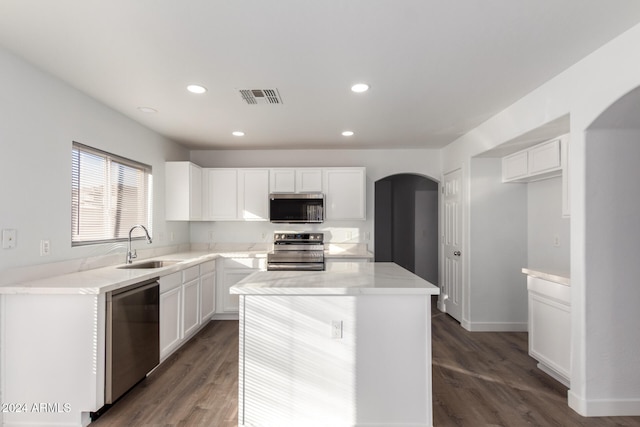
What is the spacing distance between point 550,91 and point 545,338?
202 centimetres

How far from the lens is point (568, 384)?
2.68m

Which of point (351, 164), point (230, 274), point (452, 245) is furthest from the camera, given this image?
point (351, 164)

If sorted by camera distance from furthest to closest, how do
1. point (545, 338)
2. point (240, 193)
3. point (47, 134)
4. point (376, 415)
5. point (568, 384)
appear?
1. point (240, 193)
2. point (545, 338)
3. point (568, 384)
4. point (47, 134)
5. point (376, 415)

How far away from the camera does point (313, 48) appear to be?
213 centimetres

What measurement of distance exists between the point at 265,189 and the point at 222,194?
61 cm

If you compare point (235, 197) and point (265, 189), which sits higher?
point (265, 189)

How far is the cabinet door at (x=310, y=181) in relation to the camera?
477 cm

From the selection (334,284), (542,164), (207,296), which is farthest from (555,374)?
(207,296)

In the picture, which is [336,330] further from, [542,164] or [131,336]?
[542,164]

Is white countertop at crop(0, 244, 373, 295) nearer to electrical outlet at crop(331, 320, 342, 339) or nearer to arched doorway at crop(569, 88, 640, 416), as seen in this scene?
electrical outlet at crop(331, 320, 342, 339)

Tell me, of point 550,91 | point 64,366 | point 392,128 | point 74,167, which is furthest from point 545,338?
point 74,167

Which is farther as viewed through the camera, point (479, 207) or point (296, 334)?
point (479, 207)

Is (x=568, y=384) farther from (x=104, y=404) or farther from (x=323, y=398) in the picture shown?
(x=104, y=404)

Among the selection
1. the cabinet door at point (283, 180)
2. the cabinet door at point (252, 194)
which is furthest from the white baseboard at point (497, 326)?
the cabinet door at point (252, 194)
